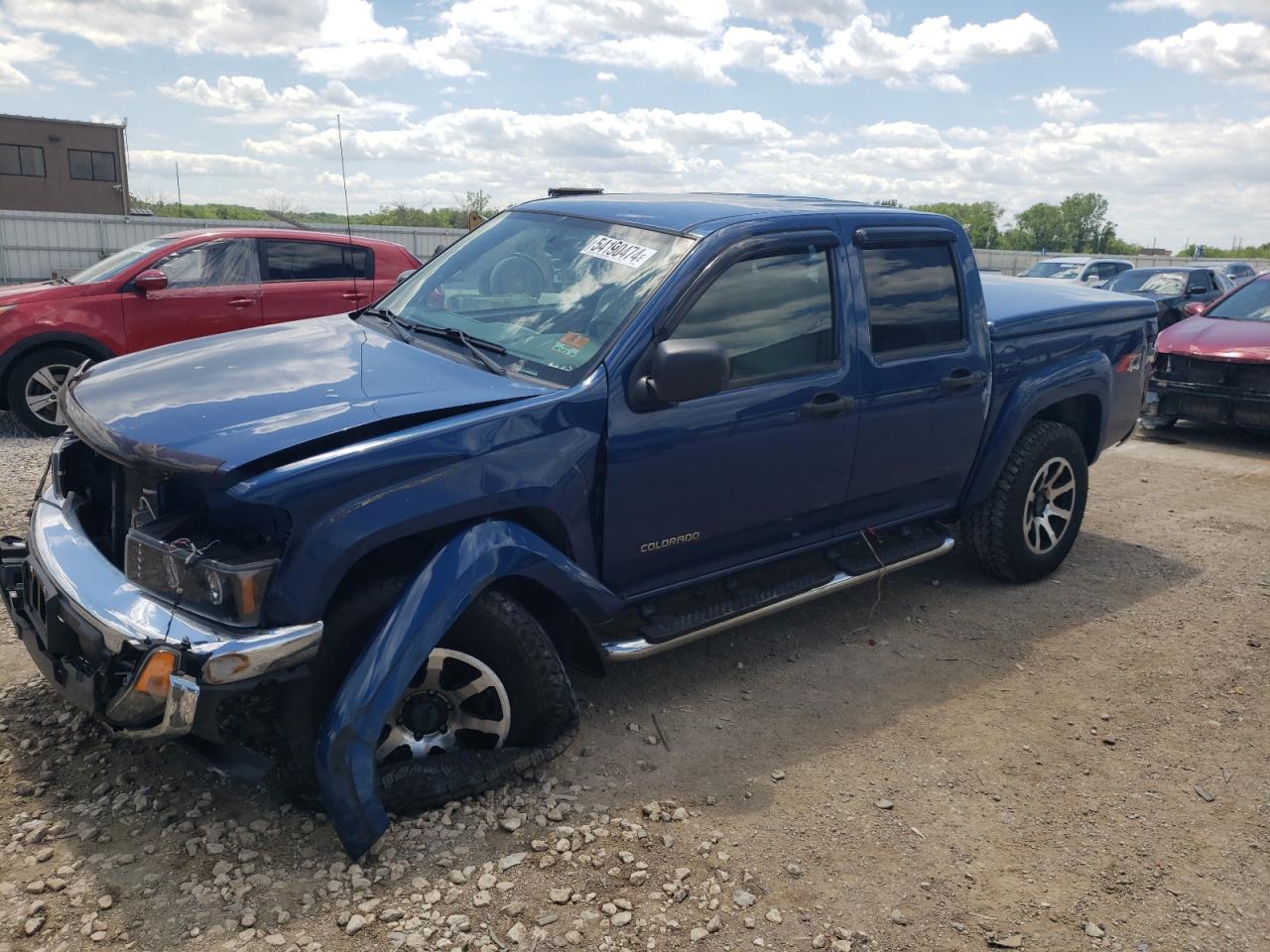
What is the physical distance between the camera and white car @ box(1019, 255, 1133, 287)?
19.1 m

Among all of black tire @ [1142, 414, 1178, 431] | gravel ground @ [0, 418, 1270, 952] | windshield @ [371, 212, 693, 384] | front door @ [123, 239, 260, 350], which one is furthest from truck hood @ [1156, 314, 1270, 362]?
front door @ [123, 239, 260, 350]

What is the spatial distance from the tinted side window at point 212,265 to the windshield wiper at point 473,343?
580cm

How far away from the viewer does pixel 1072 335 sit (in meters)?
5.32

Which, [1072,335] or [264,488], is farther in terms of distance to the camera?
[1072,335]

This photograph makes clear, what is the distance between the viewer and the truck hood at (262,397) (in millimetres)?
2875

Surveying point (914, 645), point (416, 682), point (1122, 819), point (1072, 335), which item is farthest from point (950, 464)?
point (416, 682)

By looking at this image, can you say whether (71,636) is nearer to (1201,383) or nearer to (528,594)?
(528,594)

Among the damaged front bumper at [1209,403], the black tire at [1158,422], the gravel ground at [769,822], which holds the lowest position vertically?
the gravel ground at [769,822]

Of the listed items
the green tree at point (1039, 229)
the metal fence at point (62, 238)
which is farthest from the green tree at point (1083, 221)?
the metal fence at point (62, 238)

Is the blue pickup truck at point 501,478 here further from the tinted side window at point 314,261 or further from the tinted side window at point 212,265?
the tinted side window at point 314,261

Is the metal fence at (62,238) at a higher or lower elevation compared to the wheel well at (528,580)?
higher

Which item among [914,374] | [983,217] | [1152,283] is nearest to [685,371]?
[914,374]

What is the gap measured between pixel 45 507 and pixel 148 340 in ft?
18.4

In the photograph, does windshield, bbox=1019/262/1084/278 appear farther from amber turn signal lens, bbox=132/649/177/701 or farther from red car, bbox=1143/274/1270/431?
amber turn signal lens, bbox=132/649/177/701
